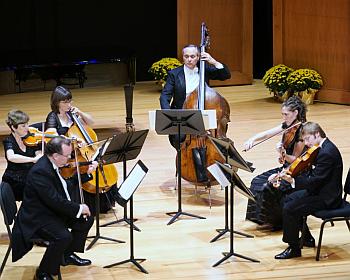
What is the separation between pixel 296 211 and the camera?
288 inches

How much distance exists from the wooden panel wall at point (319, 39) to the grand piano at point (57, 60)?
108 inches

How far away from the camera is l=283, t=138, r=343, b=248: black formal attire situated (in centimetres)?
720

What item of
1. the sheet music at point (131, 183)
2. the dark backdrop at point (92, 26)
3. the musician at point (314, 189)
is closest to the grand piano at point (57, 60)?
the dark backdrop at point (92, 26)

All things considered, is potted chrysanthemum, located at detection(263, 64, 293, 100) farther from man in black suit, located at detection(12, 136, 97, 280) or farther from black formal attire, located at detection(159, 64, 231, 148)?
man in black suit, located at detection(12, 136, 97, 280)

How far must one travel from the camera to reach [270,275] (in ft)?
23.3

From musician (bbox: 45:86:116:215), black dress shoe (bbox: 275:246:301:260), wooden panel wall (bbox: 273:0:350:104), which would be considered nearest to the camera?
black dress shoe (bbox: 275:246:301:260)

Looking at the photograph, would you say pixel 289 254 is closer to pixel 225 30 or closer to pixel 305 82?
pixel 305 82

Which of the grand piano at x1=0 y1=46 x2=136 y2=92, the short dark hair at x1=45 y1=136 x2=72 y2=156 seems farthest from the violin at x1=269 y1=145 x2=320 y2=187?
the grand piano at x1=0 y1=46 x2=136 y2=92

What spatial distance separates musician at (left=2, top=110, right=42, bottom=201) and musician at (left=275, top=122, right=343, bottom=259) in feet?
7.20

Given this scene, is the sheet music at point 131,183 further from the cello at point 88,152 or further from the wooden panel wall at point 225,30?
the wooden panel wall at point 225,30

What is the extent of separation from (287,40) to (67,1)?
3.70 m

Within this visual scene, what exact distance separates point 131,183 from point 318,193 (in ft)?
5.13

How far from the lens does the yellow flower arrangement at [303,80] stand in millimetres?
13172

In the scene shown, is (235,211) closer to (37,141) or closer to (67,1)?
(37,141)
